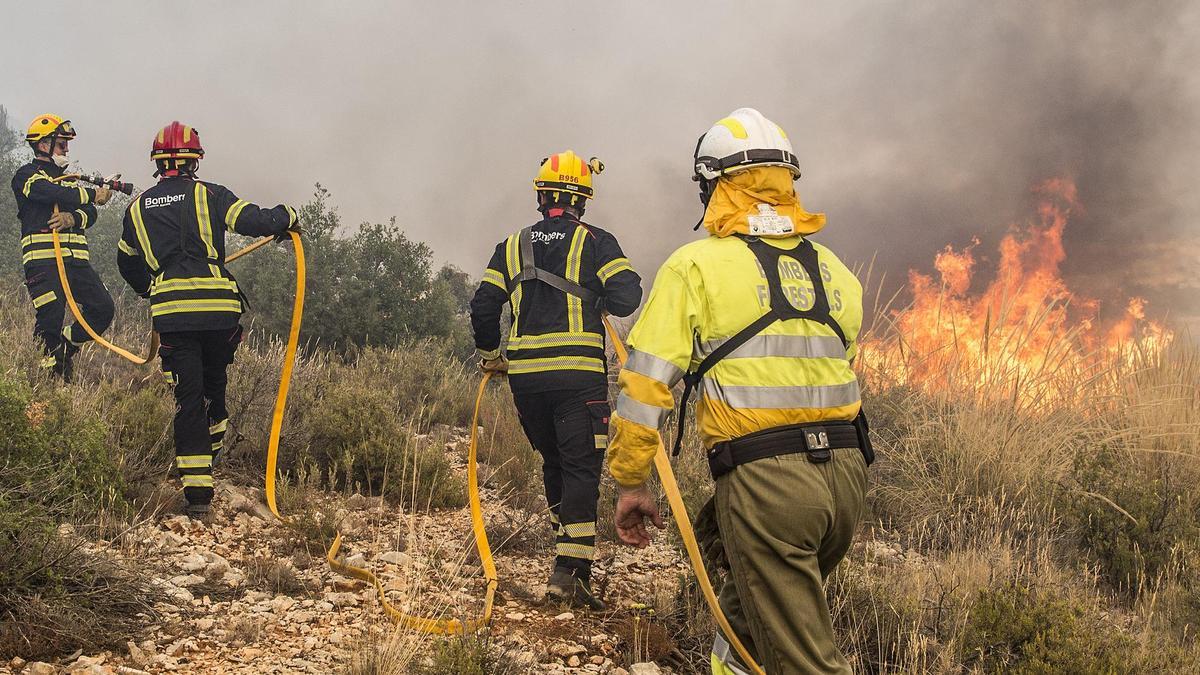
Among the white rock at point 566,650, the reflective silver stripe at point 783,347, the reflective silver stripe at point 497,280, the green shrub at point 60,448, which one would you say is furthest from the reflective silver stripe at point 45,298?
the reflective silver stripe at point 783,347

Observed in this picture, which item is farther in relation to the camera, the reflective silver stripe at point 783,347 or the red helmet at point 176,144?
the red helmet at point 176,144

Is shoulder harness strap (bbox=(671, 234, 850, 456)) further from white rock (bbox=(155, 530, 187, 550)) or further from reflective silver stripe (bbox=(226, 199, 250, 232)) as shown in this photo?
reflective silver stripe (bbox=(226, 199, 250, 232))

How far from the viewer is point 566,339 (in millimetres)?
5016

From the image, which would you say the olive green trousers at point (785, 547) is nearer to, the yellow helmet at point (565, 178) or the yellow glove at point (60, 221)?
the yellow helmet at point (565, 178)

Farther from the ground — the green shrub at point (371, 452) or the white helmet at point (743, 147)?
the white helmet at point (743, 147)

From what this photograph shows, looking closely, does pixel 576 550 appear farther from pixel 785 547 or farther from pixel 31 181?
pixel 31 181

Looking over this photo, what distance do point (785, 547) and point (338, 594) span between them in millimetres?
2940

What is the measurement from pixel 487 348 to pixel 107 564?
2.35 m

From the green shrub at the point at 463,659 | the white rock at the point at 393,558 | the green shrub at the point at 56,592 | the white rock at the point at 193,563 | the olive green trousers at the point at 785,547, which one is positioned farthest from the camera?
the white rock at the point at 393,558

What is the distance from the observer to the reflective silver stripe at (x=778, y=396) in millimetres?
2832

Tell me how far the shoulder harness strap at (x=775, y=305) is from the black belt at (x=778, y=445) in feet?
0.76

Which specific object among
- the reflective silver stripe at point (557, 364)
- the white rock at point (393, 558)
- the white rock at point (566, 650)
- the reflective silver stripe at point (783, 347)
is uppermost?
the reflective silver stripe at point (557, 364)

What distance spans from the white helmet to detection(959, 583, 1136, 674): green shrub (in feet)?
7.98

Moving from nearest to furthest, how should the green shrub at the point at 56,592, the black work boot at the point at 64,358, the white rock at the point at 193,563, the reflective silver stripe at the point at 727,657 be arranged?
the reflective silver stripe at the point at 727,657
the green shrub at the point at 56,592
the white rock at the point at 193,563
the black work boot at the point at 64,358
